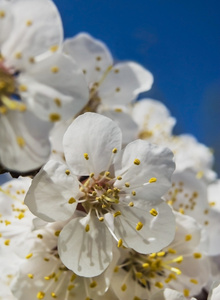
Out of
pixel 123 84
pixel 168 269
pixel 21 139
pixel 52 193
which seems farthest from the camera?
pixel 123 84

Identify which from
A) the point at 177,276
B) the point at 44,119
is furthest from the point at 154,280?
the point at 44,119

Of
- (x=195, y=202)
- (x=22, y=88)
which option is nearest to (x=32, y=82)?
(x=22, y=88)

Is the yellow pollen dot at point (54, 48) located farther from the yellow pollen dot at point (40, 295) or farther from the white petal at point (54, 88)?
the yellow pollen dot at point (40, 295)

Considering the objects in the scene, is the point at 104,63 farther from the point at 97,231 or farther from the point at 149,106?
the point at 149,106

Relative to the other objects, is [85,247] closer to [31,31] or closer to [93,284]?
[93,284]

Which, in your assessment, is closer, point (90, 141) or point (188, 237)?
point (90, 141)
